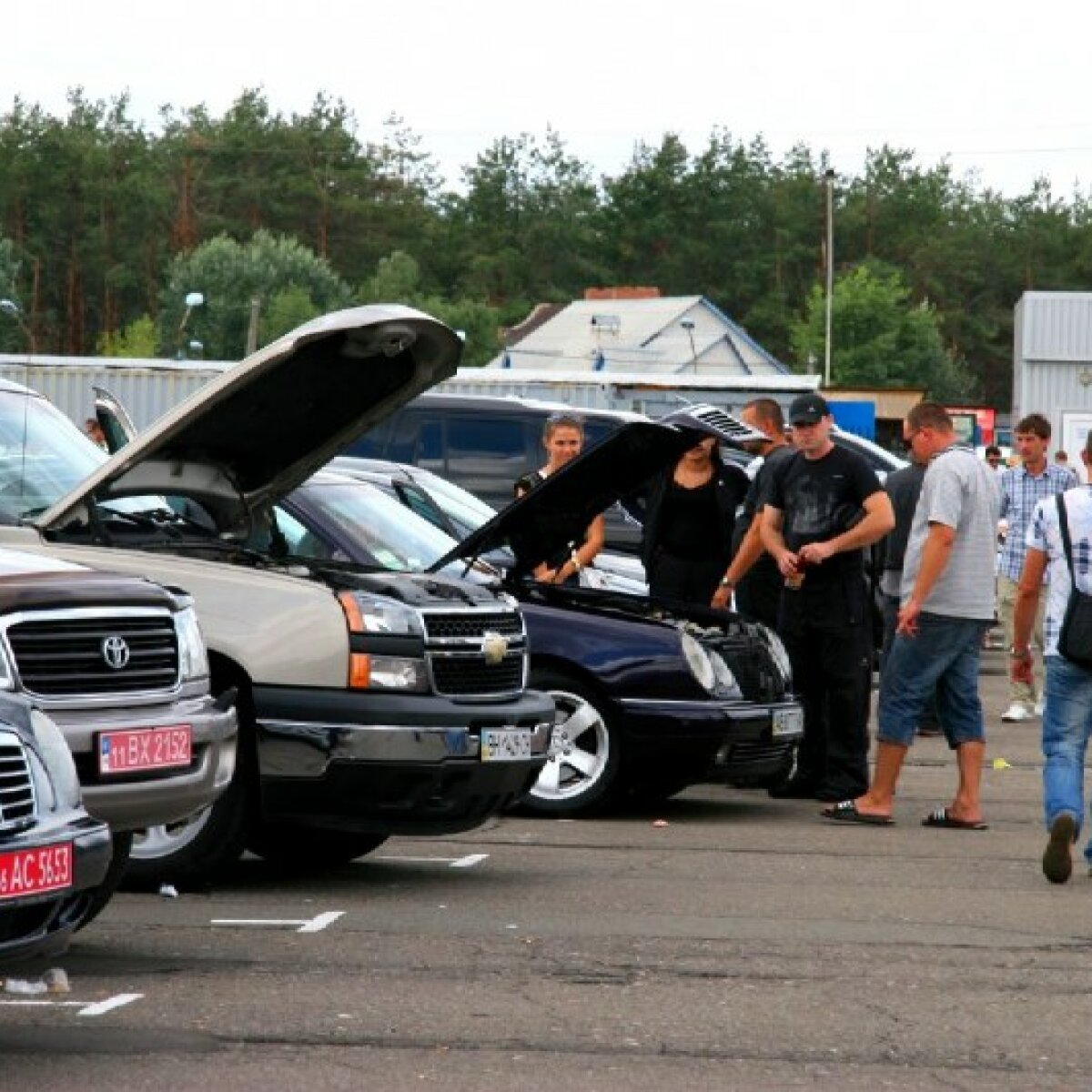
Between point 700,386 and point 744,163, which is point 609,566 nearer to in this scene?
point 700,386

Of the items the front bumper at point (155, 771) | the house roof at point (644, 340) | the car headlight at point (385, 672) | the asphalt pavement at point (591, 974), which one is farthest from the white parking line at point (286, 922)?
the house roof at point (644, 340)

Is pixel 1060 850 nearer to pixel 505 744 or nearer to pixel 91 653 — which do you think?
pixel 505 744

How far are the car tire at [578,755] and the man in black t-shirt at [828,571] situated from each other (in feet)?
4.11

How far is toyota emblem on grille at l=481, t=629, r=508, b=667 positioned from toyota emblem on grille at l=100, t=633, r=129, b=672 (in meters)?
2.57

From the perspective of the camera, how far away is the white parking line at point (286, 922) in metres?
9.23

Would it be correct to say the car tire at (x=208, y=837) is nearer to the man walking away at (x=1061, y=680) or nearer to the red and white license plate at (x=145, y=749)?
the red and white license plate at (x=145, y=749)

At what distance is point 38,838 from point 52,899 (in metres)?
0.18

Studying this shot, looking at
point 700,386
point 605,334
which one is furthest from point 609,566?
point 605,334

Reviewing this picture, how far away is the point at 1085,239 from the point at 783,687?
127 meters

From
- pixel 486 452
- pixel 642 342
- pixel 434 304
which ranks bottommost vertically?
pixel 486 452

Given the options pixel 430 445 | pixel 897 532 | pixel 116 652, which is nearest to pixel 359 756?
pixel 116 652

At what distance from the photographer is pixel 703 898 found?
10.1 meters

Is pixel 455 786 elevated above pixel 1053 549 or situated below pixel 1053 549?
below

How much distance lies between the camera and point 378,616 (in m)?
9.81
